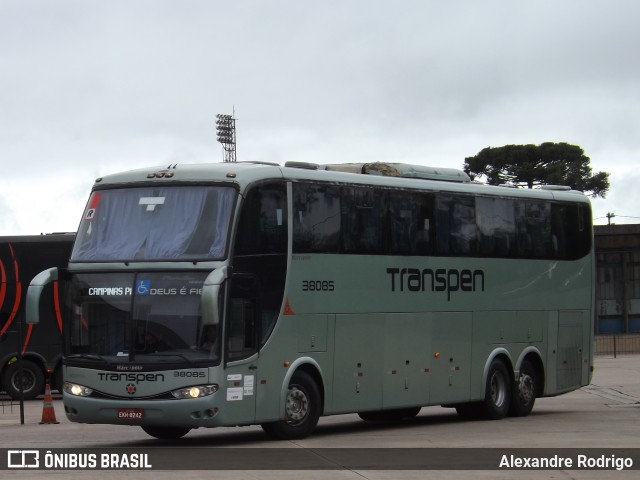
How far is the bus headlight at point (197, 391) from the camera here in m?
18.6

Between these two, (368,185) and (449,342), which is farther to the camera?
(449,342)

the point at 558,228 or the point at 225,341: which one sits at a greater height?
the point at 558,228

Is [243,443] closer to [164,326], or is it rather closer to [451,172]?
[164,326]

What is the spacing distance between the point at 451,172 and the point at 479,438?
623cm

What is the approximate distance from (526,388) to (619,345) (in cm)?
3994

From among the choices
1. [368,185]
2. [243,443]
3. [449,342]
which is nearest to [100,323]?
[243,443]

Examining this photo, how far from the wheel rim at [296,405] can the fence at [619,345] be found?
1671 inches

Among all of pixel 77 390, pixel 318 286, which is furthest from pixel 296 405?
pixel 77 390

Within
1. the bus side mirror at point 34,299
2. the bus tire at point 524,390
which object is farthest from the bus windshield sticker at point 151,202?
the bus tire at point 524,390

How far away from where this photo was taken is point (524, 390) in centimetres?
2608

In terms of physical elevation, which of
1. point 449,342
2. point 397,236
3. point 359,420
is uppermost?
Answer: point 397,236

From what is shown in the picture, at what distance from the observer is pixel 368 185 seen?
22.1 m

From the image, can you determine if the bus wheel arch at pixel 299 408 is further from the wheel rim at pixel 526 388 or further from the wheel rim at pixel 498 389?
the wheel rim at pixel 526 388

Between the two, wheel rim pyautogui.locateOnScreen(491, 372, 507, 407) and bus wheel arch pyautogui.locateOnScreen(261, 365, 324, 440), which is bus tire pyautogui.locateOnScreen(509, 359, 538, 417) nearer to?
wheel rim pyautogui.locateOnScreen(491, 372, 507, 407)
